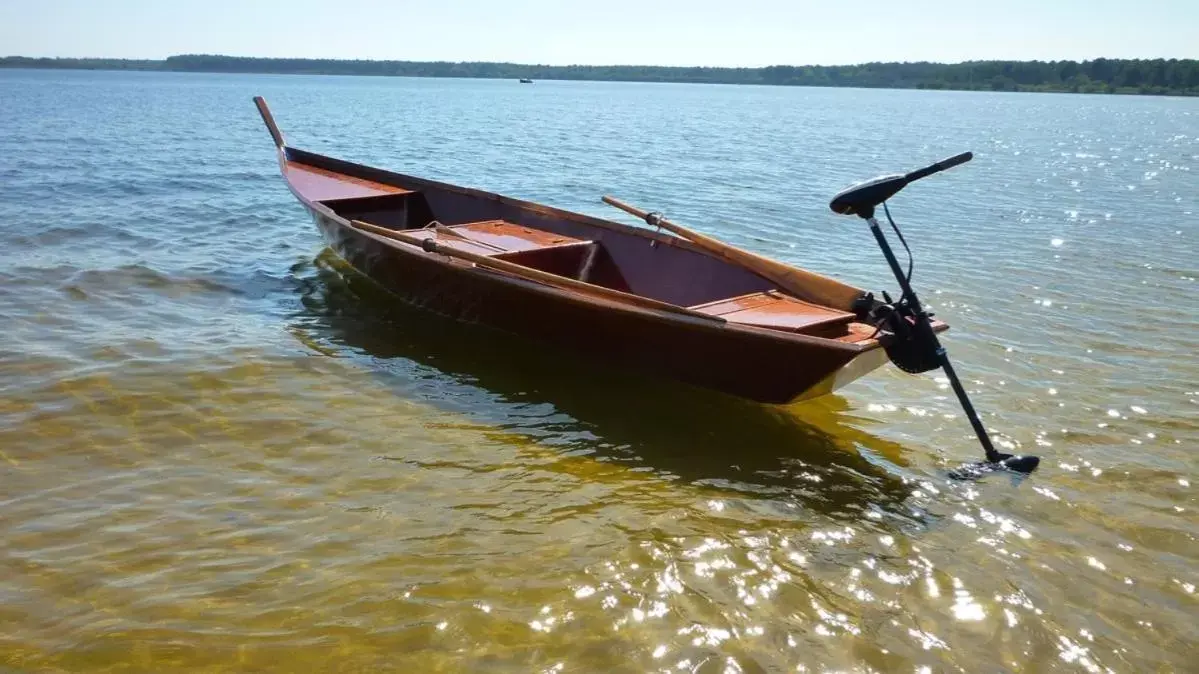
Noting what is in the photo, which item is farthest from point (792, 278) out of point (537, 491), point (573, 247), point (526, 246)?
point (526, 246)

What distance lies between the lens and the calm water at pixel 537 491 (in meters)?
4.41

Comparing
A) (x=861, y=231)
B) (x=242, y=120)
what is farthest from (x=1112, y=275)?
(x=242, y=120)

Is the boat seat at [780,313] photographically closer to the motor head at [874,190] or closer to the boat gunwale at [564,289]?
the boat gunwale at [564,289]

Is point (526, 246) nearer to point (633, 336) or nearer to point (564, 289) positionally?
point (564, 289)

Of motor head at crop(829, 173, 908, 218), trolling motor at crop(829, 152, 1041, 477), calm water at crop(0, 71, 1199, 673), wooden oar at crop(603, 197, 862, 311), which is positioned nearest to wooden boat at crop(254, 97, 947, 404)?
wooden oar at crop(603, 197, 862, 311)

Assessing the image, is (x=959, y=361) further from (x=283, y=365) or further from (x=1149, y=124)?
(x=1149, y=124)

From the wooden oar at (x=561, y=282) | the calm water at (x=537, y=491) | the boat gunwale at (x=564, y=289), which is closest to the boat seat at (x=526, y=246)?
the boat gunwale at (x=564, y=289)

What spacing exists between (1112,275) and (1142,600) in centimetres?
952

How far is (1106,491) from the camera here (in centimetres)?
603

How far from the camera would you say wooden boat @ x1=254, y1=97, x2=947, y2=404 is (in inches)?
250

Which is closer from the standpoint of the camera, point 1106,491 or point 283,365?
point 1106,491

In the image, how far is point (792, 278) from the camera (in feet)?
24.7

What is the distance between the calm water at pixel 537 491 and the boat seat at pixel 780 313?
2.81ft

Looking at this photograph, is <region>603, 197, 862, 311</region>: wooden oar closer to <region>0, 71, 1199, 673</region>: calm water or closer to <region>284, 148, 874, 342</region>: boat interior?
<region>284, 148, 874, 342</region>: boat interior
